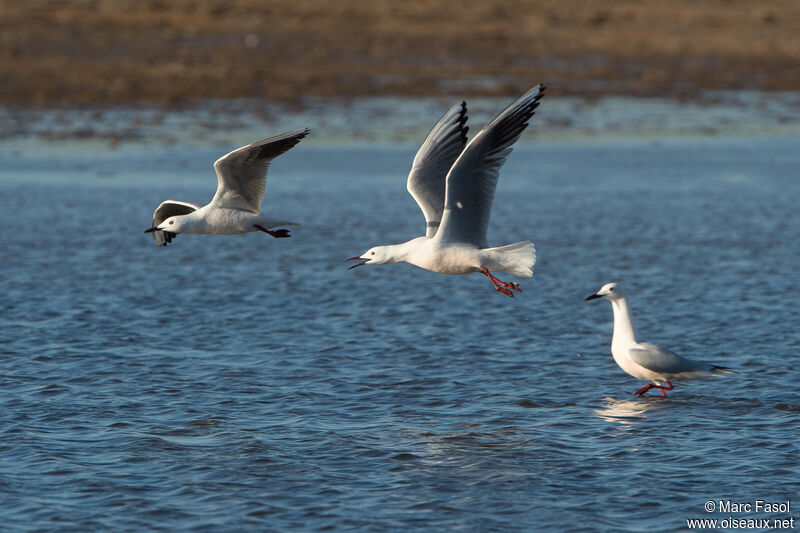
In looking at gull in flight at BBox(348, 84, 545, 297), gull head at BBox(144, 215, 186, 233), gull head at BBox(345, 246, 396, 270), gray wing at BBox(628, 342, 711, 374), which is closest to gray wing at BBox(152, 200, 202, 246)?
gull head at BBox(144, 215, 186, 233)

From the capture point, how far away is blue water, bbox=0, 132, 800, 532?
9.34 meters

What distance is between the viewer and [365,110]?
32.7 metres

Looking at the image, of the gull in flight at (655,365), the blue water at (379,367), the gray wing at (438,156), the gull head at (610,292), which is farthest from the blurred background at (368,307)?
the gray wing at (438,156)

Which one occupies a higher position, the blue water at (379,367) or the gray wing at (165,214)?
the gray wing at (165,214)

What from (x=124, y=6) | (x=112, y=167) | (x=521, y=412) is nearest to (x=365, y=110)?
(x=112, y=167)

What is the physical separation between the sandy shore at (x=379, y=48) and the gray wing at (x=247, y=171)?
2137 centimetres

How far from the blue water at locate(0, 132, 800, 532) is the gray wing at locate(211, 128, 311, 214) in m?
1.87

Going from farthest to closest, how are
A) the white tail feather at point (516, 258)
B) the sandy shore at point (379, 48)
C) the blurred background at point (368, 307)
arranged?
the sandy shore at point (379, 48) → the white tail feather at point (516, 258) → the blurred background at point (368, 307)

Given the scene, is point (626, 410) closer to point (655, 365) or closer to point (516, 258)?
point (655, 365)

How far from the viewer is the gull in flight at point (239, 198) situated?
36.7ft

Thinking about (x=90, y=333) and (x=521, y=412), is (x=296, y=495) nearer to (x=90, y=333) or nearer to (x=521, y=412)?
(x=521, y=412)

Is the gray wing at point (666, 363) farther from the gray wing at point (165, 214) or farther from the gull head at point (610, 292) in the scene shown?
the gray wing at point (165, 214)

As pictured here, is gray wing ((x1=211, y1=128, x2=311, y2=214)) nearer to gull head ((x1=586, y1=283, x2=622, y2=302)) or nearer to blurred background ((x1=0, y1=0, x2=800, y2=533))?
blurred background ((x1=0, y1=0, x2=800, y2=533))

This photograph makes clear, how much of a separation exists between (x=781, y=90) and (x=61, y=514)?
32.4 m
